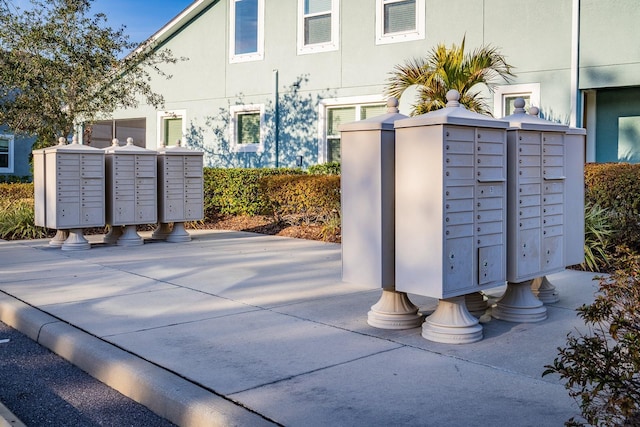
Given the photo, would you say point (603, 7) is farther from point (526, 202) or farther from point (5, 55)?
point (5, 55)

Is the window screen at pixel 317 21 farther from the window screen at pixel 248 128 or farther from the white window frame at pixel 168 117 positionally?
the white window frame at pixel 168 117

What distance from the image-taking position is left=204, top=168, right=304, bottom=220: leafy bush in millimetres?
14797

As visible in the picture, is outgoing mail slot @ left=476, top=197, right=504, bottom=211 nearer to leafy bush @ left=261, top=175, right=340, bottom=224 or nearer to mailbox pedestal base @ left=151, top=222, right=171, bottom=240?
leafy bush @ left=261, top=175, right=340, bottom=224

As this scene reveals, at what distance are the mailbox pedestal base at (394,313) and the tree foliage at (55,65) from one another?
11.5m

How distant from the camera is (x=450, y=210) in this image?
5.00 metres

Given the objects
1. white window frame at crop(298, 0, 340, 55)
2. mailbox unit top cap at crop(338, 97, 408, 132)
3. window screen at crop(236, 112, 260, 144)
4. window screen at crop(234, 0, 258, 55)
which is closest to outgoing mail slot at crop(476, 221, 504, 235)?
mailbox unit top cap at crop(338, 97, 408, 132)

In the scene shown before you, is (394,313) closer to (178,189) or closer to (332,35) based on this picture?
(178,189)

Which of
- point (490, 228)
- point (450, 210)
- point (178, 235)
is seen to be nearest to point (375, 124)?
point (450, 210)

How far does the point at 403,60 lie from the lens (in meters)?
14.1

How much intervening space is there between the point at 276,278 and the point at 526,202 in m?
3.51

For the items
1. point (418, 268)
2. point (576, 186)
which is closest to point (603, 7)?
point (576, 186)

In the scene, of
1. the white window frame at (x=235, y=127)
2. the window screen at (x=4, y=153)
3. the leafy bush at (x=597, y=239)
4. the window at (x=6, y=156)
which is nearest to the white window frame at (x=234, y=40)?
the white window frame at (x=235, y=127)

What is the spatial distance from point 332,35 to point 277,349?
1158 centimetres

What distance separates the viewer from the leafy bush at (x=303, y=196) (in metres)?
12.3
